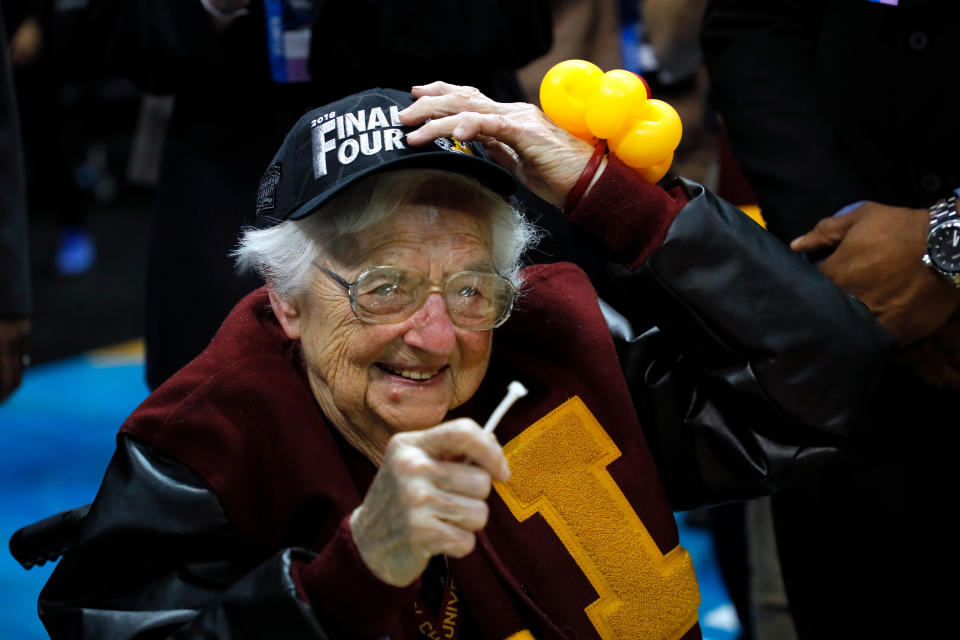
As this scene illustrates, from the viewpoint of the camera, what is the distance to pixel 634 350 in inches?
80.5

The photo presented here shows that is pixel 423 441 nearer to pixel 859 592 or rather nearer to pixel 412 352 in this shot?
pixel 412 352

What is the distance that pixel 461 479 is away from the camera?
1327 mm

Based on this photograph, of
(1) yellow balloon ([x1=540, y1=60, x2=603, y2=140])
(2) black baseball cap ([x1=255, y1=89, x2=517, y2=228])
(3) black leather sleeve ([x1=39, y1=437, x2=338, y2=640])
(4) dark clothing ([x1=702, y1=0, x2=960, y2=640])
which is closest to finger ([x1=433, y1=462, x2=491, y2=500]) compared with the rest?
(3) black leather sleeve ([x1=39, y1=437, x2=338, y2=640])

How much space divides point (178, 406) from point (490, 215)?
0.56 meters

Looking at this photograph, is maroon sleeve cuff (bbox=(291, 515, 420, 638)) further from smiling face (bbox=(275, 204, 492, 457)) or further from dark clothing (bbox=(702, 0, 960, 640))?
dark clothing (bbox=(702, 0, 960, 640))

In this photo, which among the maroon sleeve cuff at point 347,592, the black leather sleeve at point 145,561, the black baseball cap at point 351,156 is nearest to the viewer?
the maroon sleeve cuff at point 347,592

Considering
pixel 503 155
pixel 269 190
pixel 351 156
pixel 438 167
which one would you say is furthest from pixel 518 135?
pixel 269 190

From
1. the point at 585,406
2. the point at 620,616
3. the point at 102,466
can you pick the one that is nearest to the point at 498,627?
the point at 620,616

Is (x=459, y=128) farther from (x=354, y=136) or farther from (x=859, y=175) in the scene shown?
(x=859, y=175)

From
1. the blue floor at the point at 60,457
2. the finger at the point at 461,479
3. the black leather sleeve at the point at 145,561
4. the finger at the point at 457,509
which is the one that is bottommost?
the blue floor at the point at 60,457

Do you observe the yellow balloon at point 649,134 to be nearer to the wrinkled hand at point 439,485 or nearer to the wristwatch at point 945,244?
the wristwatch at point 945,244

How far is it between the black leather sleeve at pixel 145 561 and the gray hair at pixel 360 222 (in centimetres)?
36

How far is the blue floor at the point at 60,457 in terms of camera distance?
3.65 meters

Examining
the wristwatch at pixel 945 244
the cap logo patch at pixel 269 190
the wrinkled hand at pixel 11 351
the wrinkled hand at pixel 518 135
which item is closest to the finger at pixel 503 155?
the wrinkled hand at pixel 518 135
